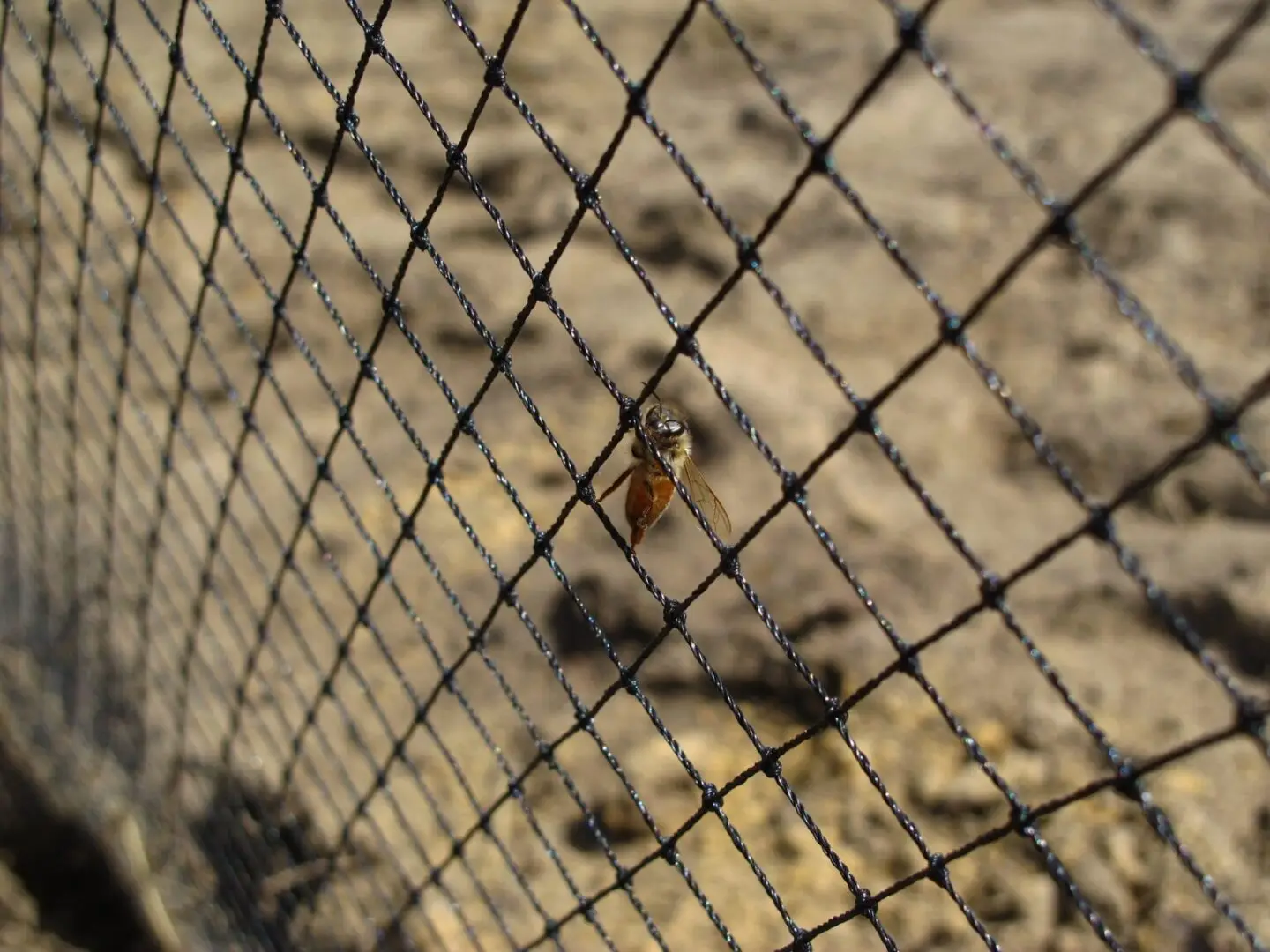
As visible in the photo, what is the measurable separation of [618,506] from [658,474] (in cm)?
127

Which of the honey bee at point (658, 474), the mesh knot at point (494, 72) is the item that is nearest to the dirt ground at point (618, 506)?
the honey bee at point (658, 474)

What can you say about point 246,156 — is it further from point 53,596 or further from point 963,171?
point 963,171

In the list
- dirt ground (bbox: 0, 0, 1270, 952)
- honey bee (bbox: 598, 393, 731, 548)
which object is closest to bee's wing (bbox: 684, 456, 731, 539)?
honey bee (bbox: 598, 393, 731, 548)

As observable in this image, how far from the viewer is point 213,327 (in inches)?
142

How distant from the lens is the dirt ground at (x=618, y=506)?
2518mm

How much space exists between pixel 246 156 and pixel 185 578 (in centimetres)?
187

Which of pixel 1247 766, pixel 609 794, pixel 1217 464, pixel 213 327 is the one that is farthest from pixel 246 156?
pixel 1247 766

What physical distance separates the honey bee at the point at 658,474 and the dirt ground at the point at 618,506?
0.29m

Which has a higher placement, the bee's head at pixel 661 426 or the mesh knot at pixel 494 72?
the mesh knot at pixel 494 72

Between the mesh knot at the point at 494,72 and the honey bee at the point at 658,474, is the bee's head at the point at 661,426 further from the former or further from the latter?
the mesh knot at the point at 494,72

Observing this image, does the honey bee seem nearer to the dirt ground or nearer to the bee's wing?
the bee's wing

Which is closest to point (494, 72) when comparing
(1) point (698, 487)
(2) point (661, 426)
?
(2) point (661, 426)

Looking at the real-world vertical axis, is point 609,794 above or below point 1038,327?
below

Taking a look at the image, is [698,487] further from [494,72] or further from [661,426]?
[494,72]
